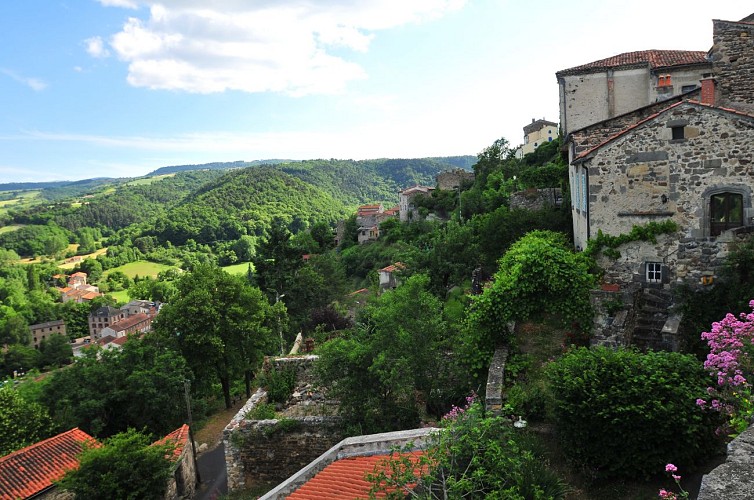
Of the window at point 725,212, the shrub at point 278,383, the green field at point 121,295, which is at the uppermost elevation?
the window at point 725,212

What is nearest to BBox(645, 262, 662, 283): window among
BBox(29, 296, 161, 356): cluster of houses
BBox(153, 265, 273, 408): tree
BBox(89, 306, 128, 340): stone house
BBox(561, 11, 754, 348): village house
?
BBox(561, 11, 754, 348): village house

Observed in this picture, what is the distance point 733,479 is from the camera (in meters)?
3.32

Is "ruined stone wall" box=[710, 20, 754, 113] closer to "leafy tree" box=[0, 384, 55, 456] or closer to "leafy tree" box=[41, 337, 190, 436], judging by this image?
"leafy tree" box=[41, 337, 190, 436]

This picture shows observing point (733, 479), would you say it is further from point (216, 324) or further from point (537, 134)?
point (537, 134)

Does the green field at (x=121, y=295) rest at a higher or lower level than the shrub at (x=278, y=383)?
lower

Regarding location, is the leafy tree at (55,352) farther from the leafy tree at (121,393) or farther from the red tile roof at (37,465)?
the red tile roof at (37,465)

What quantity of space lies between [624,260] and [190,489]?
16636 millimetres

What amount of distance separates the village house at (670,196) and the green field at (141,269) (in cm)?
12531

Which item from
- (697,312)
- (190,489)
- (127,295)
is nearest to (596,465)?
Answer: (697,312)

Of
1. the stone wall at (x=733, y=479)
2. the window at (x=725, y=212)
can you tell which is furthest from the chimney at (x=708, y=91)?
the stone wall at (x=733, y=479)

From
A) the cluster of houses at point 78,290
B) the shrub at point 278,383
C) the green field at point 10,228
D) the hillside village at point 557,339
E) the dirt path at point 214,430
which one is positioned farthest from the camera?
the green field at point 10,228

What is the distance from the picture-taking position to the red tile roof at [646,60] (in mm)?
21045

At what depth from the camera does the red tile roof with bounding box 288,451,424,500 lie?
880 cm

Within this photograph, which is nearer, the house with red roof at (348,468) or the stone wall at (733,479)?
the stone wall at (733,479)
